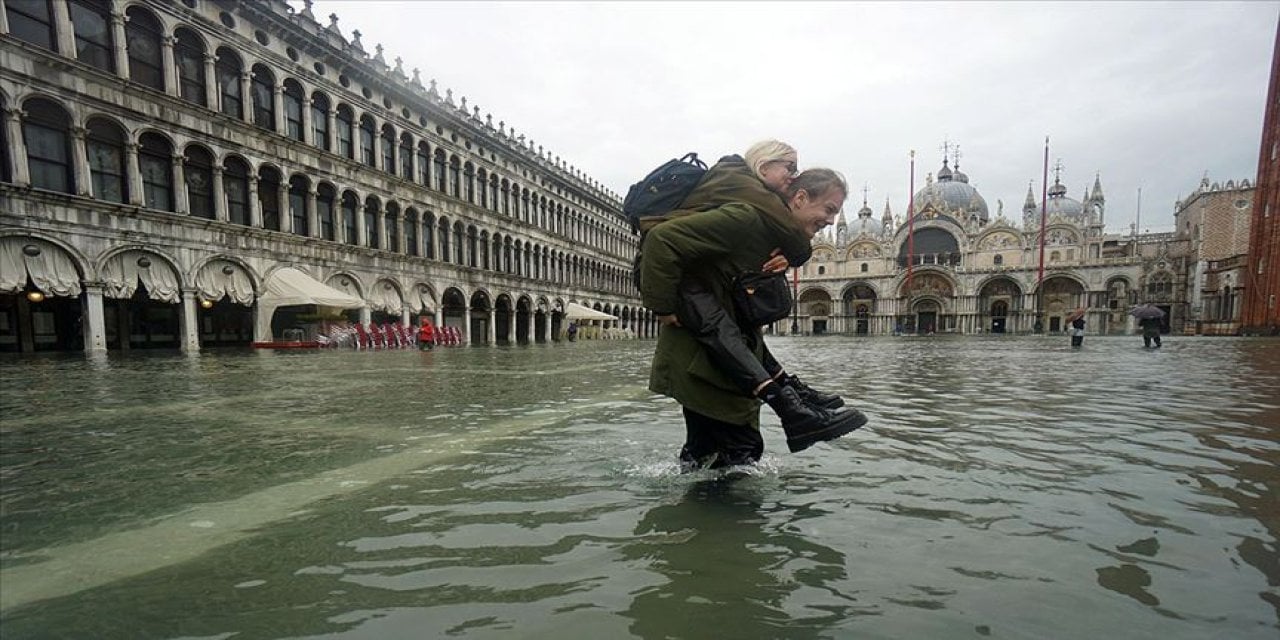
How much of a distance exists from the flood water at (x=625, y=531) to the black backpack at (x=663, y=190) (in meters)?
1.49

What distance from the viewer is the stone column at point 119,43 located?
1648cm

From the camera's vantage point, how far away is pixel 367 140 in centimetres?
2577

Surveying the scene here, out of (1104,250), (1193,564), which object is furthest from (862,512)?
(1104,250)

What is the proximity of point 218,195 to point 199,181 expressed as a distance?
672mm

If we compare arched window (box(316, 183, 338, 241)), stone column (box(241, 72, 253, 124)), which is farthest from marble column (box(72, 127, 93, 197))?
arched window (box(316, 183, 338, 241))

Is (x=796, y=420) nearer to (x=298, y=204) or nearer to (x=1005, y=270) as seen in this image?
(x=298, y=204)

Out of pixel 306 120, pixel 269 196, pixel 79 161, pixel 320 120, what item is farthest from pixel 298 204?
pixel 79 161

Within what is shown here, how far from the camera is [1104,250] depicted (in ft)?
225

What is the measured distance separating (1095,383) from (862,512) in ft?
25.5

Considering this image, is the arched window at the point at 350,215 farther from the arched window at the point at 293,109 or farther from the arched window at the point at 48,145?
the arched window at the point at 48,145

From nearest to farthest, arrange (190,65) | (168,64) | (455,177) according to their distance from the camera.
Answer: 1. (168,64)
2. (190,65)
3. (455,177)

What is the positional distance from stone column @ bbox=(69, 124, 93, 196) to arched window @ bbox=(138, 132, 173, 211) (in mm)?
1406

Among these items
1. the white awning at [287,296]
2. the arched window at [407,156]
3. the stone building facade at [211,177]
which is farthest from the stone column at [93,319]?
the arched window at [407,156]

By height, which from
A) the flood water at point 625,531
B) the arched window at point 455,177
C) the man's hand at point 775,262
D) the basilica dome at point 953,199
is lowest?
the flood water at point 625,531
